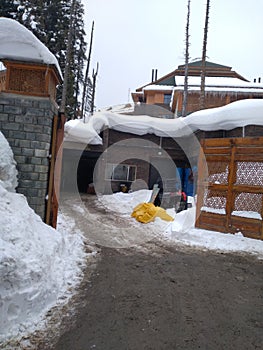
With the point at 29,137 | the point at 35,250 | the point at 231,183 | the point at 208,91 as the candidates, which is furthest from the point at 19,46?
the point at 208,91

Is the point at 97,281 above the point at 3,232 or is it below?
below

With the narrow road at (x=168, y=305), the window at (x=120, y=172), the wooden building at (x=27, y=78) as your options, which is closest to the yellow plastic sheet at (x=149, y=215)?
the narrow road at (x=168, y=305)

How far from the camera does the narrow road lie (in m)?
2.55

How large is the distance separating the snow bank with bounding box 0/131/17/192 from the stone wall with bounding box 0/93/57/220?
0.68 feet

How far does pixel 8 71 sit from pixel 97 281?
3889 millimetres

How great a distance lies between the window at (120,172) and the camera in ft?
49.5

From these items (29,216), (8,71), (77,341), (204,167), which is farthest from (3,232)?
(204,167)

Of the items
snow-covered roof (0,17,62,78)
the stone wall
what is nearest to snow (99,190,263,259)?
the stone wall

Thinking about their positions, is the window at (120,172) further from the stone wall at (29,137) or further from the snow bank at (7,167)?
the snow bank at (7,167)

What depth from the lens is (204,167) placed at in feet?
22.8

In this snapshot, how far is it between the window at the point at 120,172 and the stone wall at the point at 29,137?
9.94m

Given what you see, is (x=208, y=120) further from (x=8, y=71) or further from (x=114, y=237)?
(x=8, y=71)

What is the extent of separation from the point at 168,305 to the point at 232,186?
12.8ft

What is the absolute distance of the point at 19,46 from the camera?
4.89 metres
